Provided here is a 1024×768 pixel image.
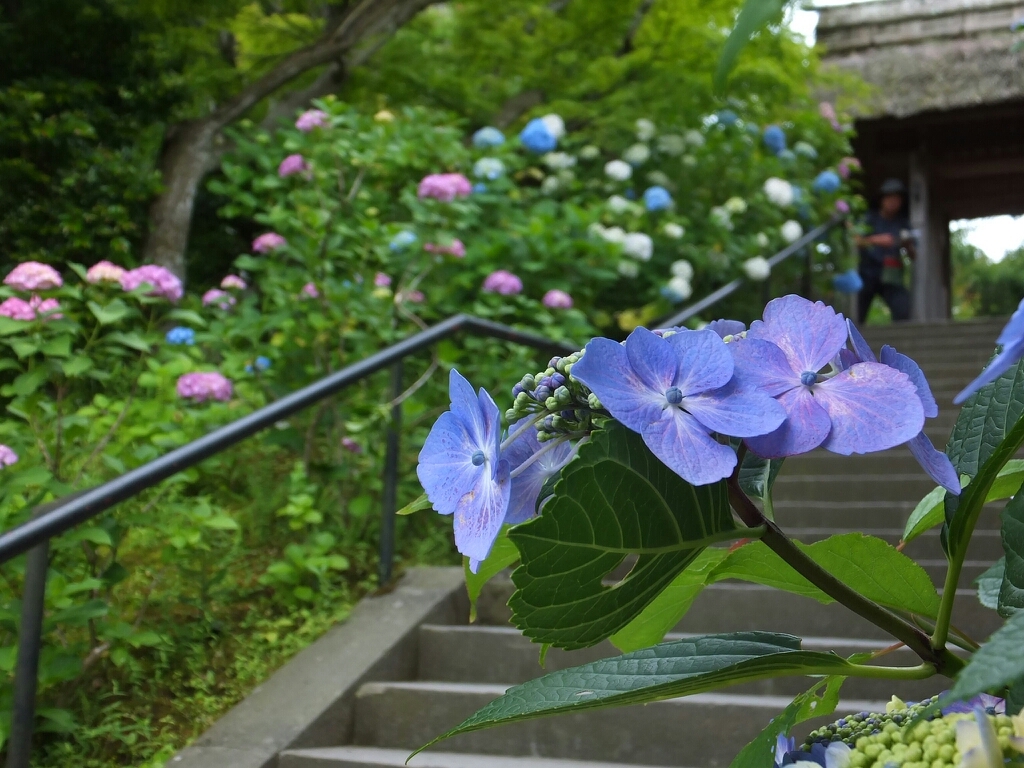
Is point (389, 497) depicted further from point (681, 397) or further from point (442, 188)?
point (681, 397)

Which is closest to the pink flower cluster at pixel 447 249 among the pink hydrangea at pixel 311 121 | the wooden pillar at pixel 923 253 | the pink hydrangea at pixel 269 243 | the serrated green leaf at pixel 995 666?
the pink hydrangea at pixel 269 243

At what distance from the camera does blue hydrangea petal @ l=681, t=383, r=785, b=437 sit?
0.38 meters

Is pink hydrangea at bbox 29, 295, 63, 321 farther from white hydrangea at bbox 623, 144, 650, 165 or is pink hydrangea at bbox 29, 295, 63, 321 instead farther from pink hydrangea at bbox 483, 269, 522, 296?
white hydrangea at bbox 623, 144, 650, 165

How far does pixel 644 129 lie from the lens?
18.7ft

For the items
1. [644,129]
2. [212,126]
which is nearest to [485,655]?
[644,129]

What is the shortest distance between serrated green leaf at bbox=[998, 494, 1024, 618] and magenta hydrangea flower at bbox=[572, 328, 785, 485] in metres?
0.14

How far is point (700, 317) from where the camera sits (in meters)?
5.18

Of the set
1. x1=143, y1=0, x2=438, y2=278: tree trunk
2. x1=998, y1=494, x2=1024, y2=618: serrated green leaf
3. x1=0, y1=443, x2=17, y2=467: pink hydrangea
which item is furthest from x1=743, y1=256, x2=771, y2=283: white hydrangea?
x1=998, y1=494, x2=1024, y2=618: serrated green leaf

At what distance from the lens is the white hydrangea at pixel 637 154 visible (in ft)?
18.4

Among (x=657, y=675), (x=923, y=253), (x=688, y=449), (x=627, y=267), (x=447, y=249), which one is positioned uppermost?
(x=923, y=253)

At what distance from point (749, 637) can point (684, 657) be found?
1.8 inches

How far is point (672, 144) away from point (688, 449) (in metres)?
5.68

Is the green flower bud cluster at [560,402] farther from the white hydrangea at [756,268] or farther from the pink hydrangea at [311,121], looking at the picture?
the white hydrangea at [756,268]

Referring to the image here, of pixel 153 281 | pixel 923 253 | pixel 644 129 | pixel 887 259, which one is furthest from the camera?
pixel 923 253
